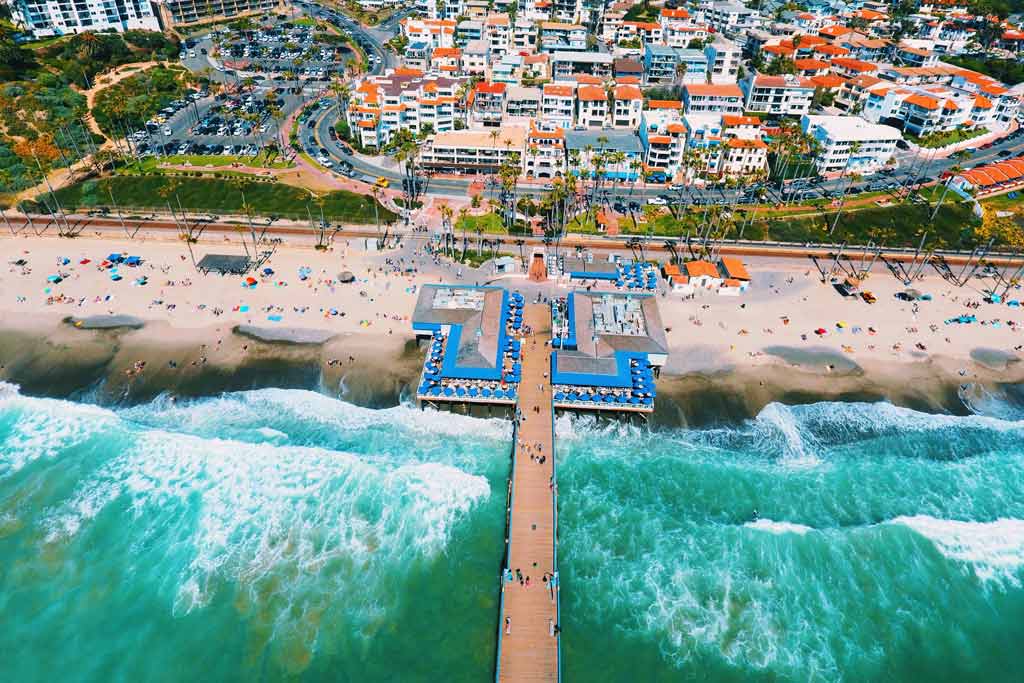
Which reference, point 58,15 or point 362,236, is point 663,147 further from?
point 58,15

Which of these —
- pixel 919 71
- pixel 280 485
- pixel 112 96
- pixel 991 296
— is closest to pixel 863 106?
pixel 919 71

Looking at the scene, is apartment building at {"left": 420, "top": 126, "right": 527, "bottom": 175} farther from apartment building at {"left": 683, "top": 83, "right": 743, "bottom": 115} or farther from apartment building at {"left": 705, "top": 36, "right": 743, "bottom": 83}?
apartment building at {"left": 705, "top": 36, "right": 743, "bottom": 83}

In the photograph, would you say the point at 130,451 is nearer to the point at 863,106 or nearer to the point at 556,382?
the point at 556,382

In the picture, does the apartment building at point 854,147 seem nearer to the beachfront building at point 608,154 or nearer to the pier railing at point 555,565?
the beachfront building at point 608,154

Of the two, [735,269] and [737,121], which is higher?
[737,121]

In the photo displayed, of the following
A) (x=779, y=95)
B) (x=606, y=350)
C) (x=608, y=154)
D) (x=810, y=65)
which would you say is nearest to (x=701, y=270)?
(x=606, y=350)

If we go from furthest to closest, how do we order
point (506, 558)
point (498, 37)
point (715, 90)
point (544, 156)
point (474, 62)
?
point (498, 37) → point (474, 62) → point (715, 90) → point (544, 156) → point (506, 558)
